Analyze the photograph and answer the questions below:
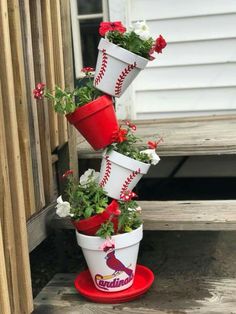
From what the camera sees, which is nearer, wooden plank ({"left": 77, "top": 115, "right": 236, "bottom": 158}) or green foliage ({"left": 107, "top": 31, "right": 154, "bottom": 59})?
green foliage ({"left": 107, "top": 31, "right": 154, "bottom": 59})

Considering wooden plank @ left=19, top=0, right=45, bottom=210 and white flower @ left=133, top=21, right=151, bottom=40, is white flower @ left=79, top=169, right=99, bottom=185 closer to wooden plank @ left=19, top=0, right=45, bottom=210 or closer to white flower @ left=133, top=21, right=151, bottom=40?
wooden plank @ left=19, top=0, right=45, bottom=210

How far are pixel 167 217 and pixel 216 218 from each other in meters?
0.25

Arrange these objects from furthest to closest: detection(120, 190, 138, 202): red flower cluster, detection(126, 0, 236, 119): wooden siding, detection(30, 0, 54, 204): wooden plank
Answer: detection(126, 0, 236, 119): wooden siding → detection(30, 0, 54, 204): wooden plank → detection(120, 190, 138, 202): red flower cluster

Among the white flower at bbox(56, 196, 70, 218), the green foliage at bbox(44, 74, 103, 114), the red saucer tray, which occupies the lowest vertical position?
the red saucer tray

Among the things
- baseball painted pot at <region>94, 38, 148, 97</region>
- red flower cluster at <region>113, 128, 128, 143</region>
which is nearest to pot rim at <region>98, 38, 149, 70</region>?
baseball painted pot at <region>94, 38, 148, 97</region>

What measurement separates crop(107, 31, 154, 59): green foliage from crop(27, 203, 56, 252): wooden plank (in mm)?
971

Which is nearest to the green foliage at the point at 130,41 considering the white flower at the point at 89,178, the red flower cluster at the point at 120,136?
the red flower cluster at the point at 120,136

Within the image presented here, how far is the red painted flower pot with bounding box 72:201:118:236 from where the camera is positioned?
243 centimetres

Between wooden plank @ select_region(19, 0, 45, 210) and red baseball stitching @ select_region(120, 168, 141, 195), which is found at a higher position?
wooden plank @ select_region(19, 0, 45, 210)

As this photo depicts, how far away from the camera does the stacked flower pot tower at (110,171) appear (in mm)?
2422

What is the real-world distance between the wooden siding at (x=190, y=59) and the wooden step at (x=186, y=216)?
158 centimetres

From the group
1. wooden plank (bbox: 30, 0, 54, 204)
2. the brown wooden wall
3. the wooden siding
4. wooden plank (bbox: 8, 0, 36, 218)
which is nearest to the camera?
the brown wooden wall

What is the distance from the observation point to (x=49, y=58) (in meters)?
2.95

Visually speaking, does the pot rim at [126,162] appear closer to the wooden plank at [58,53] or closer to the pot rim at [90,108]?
the pot rim at [90,108]
